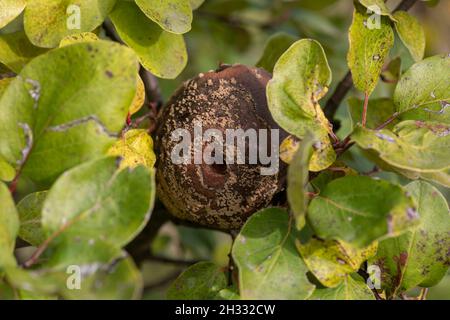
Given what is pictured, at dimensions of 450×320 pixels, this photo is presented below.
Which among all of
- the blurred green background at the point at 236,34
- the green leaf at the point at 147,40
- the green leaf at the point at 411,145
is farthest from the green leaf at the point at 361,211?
the blurred green background at the point at 236,34

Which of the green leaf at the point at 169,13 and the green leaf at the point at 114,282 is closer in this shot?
the green leaf at the point at 114,282

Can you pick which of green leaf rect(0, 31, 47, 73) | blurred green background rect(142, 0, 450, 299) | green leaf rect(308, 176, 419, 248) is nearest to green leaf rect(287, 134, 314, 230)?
green leaf rect(308, 176, 419, 248)

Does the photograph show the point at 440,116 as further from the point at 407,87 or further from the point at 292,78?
the point at 292,78

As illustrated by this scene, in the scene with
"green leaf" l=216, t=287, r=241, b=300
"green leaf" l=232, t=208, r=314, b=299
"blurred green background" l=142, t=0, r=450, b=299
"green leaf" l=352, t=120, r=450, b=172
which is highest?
"green leaf" l=352, t=120, r=450, b=172

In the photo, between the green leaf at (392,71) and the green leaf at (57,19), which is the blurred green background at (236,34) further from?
the green leaf at (57,19)

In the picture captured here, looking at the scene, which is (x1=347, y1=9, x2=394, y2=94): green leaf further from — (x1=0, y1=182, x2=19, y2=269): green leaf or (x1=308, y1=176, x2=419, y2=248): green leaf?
(x1=0, y1=182, x2=19, y2=269): green leaf
